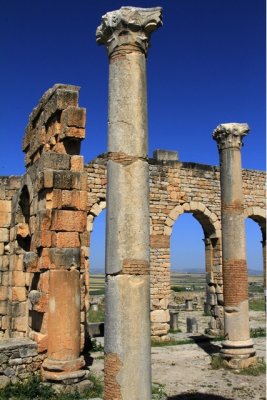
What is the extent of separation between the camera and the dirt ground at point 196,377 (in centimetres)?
855

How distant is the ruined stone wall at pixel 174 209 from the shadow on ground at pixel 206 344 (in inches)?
45.0

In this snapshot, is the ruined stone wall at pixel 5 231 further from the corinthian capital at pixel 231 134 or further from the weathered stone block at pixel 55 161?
the corinthian capital at pixel 231 134

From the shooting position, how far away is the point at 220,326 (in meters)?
16.5

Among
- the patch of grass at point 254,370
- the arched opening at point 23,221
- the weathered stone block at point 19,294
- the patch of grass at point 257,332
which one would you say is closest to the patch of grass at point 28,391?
the weathered stone block at point 19,294

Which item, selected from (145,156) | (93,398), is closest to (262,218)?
(93,398)

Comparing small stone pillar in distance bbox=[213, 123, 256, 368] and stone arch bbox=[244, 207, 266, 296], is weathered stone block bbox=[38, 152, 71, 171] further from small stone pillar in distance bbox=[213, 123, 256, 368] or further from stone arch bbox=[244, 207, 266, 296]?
stone arch bbox=[244, 207, 266, 296]

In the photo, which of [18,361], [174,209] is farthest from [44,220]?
[174,209]

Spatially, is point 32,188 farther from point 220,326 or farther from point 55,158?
point 220,326

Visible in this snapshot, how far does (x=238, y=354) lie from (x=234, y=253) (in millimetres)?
2354

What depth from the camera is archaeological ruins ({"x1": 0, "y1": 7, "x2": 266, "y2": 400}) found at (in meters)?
5.33

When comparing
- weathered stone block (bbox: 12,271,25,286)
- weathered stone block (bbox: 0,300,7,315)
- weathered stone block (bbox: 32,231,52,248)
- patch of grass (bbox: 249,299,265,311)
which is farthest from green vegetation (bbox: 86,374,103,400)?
patch of grass (bbox: 249,299,265,311)

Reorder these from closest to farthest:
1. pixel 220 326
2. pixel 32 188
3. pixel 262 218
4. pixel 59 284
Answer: pixel 59 284 → pixel 32 188 → pixel 220 326 → pixel 262 218

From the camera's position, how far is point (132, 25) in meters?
5.75

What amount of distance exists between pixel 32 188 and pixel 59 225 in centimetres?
173
